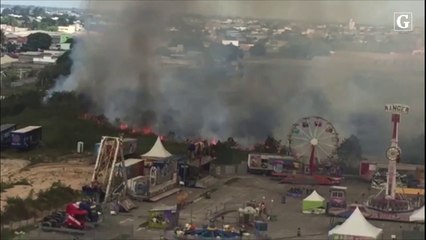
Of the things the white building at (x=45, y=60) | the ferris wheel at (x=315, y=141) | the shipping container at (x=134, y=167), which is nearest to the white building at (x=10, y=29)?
the white building at (x=45, y=60)

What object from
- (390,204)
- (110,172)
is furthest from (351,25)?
(110,172)

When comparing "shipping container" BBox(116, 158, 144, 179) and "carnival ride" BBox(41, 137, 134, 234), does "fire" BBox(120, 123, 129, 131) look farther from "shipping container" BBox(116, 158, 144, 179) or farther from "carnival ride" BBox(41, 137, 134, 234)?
"carnival ride" BBox(41, 137, 134, 234)

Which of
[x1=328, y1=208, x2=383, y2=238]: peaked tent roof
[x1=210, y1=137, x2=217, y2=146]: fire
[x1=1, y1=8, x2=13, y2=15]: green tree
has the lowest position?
[x1=328, y1=208, x2=383, y2=238]: peaked tent roof

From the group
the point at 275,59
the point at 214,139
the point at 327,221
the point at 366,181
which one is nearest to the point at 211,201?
the point at 327,221

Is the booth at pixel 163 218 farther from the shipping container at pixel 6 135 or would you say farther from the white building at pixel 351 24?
the white building at pixel 351 24

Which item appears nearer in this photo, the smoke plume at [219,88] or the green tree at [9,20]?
the smoke plume at [219,88]

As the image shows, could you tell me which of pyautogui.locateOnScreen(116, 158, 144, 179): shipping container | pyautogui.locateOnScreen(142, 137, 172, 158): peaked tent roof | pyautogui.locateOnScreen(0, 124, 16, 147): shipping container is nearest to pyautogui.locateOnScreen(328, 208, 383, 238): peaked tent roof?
pyautogui.locateOnScreen(116, 158, 144, 179): shipping container
